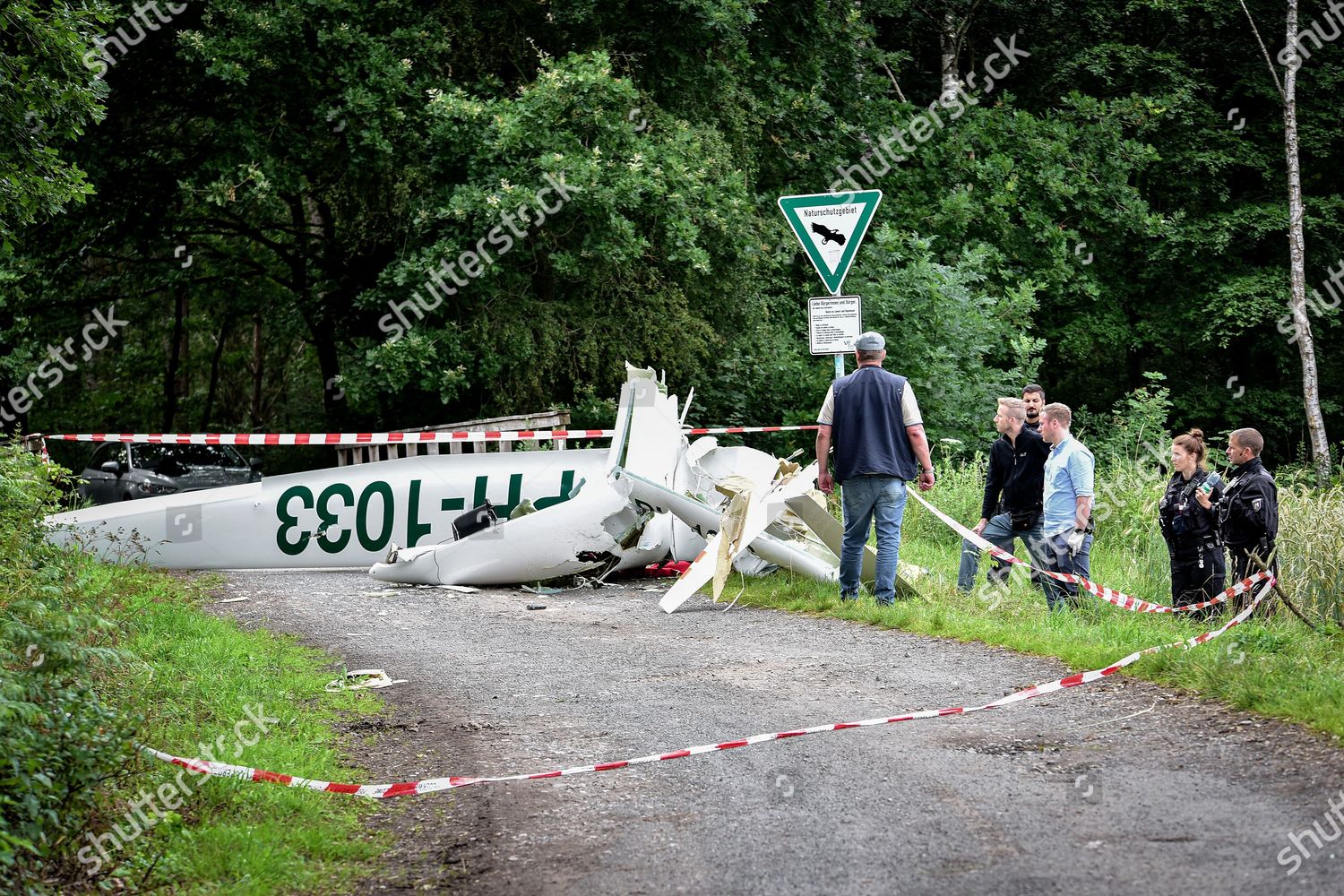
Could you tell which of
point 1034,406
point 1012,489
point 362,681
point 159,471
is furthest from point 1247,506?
point 159,471

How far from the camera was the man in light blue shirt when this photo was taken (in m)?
8.69

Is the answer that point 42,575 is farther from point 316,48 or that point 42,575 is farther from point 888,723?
point 316,48

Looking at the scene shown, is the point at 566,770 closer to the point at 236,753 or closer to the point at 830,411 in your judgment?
the point at 236,753

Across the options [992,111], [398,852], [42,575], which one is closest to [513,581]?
[42,575]

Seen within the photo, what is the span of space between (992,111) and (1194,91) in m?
5.86

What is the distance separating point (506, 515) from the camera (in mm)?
11961

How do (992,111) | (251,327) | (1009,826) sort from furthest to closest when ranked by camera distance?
(251,327) → (992,111) → (1009,826)

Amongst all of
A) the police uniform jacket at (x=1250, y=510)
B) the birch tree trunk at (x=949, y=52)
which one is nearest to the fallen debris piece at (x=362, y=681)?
the police uniform jacket at (x=1250, y=510)

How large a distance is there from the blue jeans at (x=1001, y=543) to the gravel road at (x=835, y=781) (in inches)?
70.4

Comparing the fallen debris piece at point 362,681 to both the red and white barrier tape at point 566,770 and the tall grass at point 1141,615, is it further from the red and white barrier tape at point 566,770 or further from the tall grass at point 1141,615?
the tall grass at point 1141,615

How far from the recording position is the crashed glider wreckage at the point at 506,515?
10.7m

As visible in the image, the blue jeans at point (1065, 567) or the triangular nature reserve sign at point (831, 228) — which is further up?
the triangular nature reserve sign at point (831, 228)

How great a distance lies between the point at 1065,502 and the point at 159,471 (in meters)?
14.4

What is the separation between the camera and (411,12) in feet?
52.1
